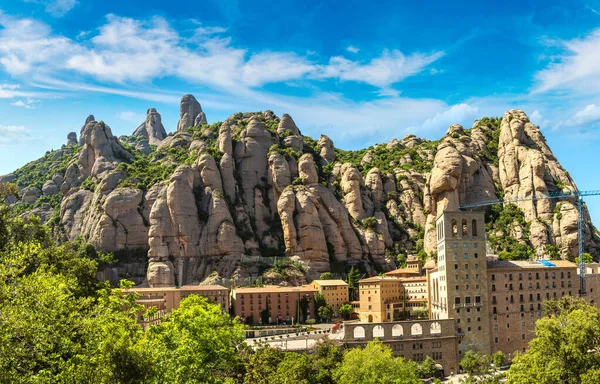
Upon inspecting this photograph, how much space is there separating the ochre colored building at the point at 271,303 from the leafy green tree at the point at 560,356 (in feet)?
219

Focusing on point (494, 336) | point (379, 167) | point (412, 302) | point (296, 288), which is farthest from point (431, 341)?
point (379, 167)

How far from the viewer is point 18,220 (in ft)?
196

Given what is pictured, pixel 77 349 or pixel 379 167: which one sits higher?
pixel 379 167

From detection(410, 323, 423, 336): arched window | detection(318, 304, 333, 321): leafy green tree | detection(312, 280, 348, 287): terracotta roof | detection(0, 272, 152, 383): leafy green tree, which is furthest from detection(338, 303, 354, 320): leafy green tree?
detection(0, 272, 152, 383): leafy green tree

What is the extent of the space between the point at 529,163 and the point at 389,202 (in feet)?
118

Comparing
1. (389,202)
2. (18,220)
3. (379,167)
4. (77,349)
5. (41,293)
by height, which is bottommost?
(77,349)

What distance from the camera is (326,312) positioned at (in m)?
112

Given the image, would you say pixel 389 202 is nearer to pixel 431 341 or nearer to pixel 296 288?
pixel 296 288

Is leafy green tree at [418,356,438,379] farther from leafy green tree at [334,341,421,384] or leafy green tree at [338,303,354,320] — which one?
leafy green tree at [338,303,354,320]

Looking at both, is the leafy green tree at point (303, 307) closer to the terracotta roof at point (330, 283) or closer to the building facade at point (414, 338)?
the terracotta roof at point (330, 283)

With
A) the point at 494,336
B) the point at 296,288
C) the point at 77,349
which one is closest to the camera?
the point at 77,349

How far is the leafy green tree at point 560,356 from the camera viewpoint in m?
46.6

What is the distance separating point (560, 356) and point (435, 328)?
38617 mm

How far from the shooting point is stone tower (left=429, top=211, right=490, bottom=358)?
289 feet
